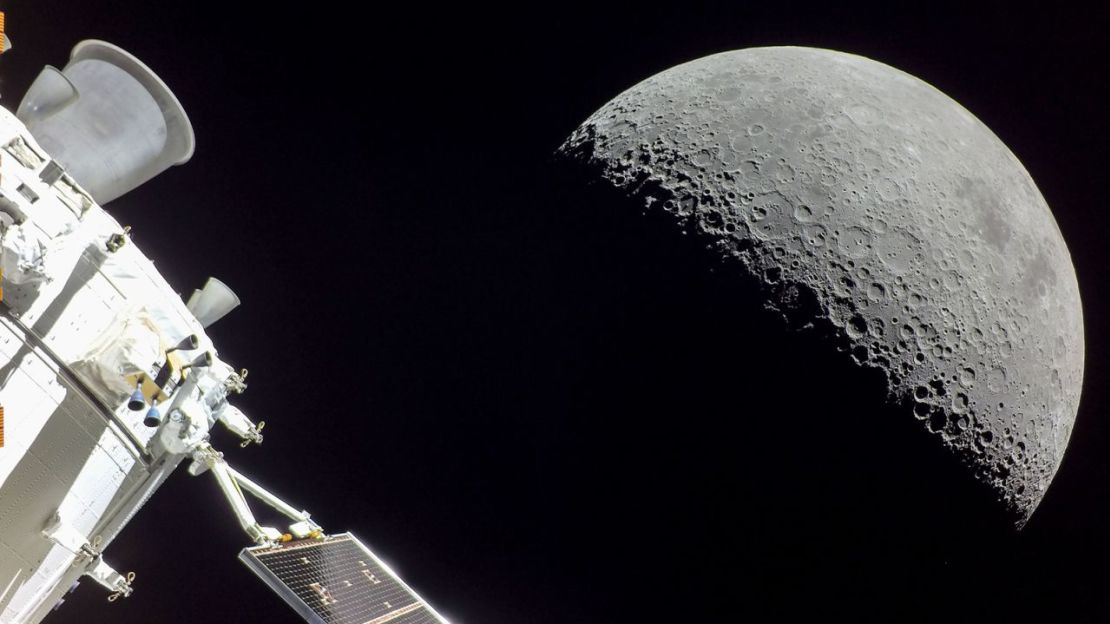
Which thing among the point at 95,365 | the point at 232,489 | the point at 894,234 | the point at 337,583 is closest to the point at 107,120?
the point at 95,365

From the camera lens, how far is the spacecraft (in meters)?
3.01

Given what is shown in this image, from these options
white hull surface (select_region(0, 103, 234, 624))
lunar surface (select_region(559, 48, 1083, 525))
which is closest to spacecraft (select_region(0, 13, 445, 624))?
white hull surface (select_region(0, 103, 234, 624))

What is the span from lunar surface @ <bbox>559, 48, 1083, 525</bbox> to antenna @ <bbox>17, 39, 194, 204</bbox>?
8.00ft

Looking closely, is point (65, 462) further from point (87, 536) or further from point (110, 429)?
point (87, 536)

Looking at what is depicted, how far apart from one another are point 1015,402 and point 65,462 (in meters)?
Result: 4.60

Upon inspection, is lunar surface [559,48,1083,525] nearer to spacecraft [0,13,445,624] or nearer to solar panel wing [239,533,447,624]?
spacecraft [0,13,445,624]

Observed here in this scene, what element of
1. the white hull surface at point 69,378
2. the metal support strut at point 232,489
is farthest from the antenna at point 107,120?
the metal support strut at point 232,489

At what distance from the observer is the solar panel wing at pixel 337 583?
333cm

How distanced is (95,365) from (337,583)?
1.70 m

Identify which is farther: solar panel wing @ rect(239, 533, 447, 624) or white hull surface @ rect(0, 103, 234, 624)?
solar panel wing @ rect(239, 533, 447, 624)

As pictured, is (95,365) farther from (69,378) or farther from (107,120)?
(107,120)

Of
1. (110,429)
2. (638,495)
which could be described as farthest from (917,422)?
(110,429)

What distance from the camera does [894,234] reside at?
353 centimetres

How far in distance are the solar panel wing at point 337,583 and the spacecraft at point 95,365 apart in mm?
15
